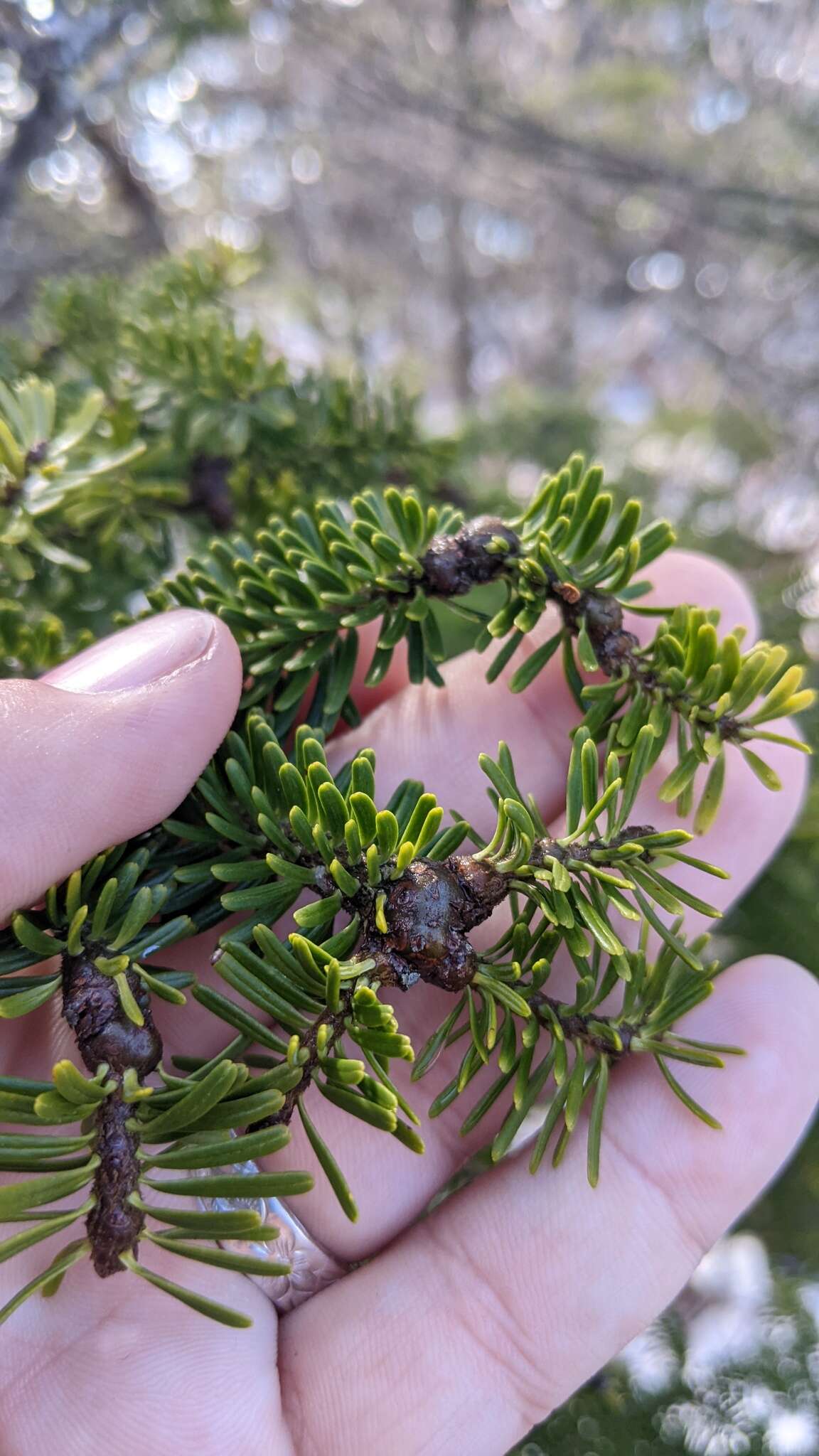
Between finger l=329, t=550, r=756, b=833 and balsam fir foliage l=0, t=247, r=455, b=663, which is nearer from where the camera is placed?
balsam fir foliage l=0, t=247, r=455, b=663

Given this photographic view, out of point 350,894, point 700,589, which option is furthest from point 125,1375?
point 700,589

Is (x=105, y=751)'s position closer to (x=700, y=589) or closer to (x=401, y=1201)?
(x=401, y=1201)

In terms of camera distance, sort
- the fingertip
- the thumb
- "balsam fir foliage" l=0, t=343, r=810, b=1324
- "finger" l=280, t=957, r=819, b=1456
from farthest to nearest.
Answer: the fingertip, "finger" l=280, t=957, r=819, b=1456, the thumb, "balsam fir foliage" l=0, t=343, r=810, b=1324

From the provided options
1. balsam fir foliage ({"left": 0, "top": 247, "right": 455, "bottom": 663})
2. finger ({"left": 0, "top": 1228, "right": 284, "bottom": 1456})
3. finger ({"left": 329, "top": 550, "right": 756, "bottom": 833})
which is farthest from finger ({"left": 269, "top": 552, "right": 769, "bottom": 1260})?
balsam fir foliage ({"left": 0, "top": 247, "right": 455, "bottom": 663})

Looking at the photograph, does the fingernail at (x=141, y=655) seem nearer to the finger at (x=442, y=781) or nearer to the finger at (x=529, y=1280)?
the finger at (x=442, y=781)

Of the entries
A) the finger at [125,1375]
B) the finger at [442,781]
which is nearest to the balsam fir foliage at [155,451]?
the finger at [442,781]

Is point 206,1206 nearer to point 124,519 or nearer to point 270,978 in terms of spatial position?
point 270,978

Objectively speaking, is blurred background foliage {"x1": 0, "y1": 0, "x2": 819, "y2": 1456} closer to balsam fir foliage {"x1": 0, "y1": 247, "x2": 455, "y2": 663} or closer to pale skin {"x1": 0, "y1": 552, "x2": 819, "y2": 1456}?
balsam fir foliage {"x1": 0, "y1": 247, "x2": 455, "y2": 663}
